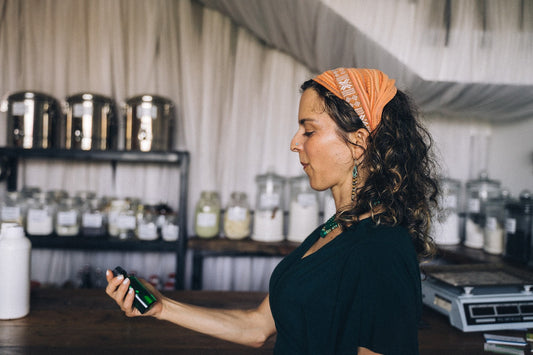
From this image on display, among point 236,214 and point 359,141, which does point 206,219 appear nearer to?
point 236,214

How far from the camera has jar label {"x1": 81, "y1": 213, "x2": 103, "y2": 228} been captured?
1.98 meters

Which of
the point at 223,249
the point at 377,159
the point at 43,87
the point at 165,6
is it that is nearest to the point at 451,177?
the point at 223,249

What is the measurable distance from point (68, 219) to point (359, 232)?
1.70m

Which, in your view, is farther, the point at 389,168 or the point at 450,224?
the point at 450,224

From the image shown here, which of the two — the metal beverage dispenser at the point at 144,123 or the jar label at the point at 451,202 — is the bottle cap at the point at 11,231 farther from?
the jar label at the point at 451,202

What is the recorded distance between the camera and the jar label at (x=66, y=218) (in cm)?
194

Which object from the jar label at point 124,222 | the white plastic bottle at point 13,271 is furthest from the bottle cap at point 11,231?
the jar label at point 124,222

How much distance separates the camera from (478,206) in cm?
213

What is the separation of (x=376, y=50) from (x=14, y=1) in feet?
7.29

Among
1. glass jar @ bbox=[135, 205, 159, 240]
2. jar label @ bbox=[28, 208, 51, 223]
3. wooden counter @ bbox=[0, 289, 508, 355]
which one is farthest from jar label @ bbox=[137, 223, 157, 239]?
wooden counter @ bbox=[0, 289, 508, 355]

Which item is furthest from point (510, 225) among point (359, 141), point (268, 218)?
point (359, 141)

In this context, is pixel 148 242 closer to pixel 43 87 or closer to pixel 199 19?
pixel 43 87

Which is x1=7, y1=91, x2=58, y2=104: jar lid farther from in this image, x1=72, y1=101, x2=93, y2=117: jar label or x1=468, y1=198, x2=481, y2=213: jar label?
x1=468, y1=198, x2=481, y2=213: jar label

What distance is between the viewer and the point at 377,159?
0.80 m
